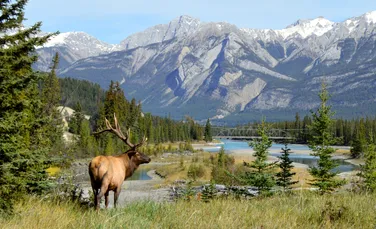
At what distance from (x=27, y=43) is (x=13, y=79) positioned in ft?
3.87

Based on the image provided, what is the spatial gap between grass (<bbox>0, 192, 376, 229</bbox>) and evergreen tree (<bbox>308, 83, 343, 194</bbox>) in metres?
17.4

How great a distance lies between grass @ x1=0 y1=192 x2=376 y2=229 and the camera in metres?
5.45

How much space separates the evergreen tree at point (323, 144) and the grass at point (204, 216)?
17.4 m

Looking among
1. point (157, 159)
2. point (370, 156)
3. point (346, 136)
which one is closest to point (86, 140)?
point (157, 159)

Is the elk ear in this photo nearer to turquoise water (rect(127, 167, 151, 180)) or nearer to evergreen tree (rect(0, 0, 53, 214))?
evergreen tree (rect(0, 0, 53, 214))

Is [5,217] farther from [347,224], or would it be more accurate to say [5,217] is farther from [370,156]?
[370,156]

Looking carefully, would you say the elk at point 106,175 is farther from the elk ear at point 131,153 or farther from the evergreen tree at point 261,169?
the evergreen tree at point 261,169

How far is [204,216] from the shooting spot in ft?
20.2

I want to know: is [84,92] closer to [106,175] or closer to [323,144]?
[323,144]

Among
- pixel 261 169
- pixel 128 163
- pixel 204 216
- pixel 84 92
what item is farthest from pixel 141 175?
pixel 84 92

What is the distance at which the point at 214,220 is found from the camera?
5.81 m

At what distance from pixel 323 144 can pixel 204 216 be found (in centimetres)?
2083

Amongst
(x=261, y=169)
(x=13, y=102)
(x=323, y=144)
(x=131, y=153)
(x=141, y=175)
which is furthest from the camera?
(x=141, y=175)

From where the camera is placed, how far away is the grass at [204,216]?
5445 mm
